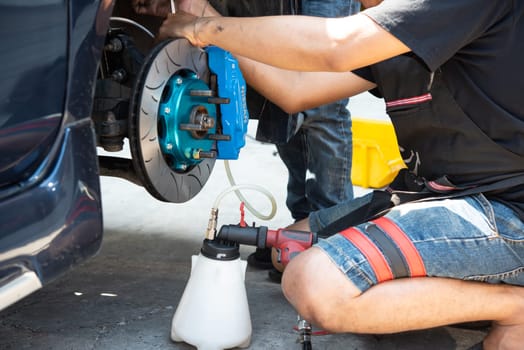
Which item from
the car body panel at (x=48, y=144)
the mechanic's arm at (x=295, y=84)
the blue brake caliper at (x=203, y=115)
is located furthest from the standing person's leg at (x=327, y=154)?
the car body panel at (x=48, y=144)

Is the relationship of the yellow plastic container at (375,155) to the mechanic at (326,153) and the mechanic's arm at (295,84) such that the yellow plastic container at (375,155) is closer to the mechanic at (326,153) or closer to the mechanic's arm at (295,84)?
the mechanic at (326,153)

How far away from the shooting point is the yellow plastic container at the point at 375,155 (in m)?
2.91

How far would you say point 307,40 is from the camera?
4.43 ft

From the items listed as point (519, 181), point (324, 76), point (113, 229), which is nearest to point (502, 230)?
point (519, 181)

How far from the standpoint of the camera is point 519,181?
1.42 m

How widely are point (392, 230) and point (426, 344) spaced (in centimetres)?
38

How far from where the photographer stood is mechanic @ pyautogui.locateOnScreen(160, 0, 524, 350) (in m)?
Result: 1.32

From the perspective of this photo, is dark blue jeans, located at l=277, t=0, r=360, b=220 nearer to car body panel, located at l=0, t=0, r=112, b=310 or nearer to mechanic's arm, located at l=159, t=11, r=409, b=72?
mechanic's arm, located at l=159, t=11, r=409, b=72

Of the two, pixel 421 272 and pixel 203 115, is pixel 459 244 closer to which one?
pixel 421 272

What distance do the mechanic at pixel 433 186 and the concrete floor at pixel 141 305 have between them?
20cm

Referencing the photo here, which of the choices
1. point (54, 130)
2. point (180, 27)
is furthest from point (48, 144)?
point (180, 27)

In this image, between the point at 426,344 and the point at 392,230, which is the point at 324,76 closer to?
the point at 392,230

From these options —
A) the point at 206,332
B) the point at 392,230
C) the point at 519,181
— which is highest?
the point at 519,181

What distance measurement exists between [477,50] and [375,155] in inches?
64.3
